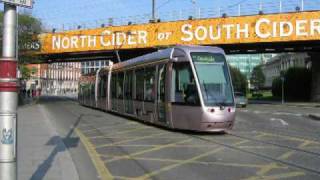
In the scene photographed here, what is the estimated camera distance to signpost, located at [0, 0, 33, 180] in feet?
21.4

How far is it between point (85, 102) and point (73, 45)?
1100cm

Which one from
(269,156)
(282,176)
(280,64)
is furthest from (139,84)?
(280,64)

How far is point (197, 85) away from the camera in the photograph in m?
18.7

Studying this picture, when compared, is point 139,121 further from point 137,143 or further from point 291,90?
point 291,90

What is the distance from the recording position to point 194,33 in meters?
48.2

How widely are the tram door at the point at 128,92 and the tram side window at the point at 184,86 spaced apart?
6754mm

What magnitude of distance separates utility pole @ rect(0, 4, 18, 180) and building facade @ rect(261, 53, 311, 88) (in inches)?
4252

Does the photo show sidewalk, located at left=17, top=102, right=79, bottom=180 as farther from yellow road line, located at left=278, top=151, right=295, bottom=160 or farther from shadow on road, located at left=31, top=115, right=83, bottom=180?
yellow road line, located at left=278, top=151, right=295, bottom=160

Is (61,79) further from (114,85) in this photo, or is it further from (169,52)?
(169,52)

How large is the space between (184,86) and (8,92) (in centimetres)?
1306

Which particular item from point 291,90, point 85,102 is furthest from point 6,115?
point 291,90

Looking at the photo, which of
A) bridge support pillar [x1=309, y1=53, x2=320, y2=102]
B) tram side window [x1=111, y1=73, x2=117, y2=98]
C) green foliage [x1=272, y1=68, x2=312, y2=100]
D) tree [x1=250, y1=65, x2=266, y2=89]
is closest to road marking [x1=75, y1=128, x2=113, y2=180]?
tram side window [x1=111, y1=73, x2=117, y2=98]

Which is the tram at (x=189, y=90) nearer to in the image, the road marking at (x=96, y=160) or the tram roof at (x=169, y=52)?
the tram roof at (x=169, y=52)

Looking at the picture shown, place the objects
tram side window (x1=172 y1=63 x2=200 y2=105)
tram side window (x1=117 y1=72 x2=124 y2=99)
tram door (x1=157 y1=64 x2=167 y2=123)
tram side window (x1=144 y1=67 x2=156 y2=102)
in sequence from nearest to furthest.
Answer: tram side window (x1=172 y1=63 x2=200 y2=105)
tram door (x1=157 y1=64 x2=167 y2=123)
tram side window (x1=144 y1=67 x2=156 y2=102)
tram side window (x1=117 y1=72 x2=124 y2=99)
